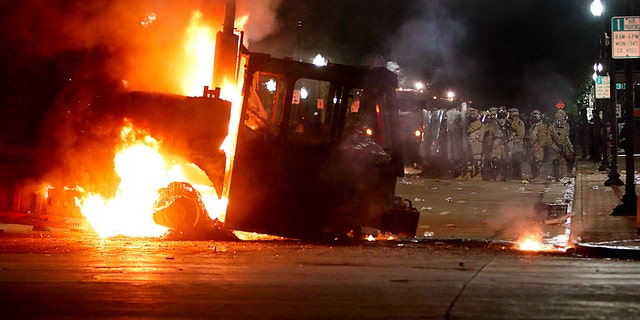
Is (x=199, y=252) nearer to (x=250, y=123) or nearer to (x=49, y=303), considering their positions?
(x=250, y=123)

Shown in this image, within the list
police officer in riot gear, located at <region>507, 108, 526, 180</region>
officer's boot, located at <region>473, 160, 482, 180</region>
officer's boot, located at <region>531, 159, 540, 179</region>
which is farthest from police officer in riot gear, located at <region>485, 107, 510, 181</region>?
officer's boot, located at <region>531, 159, 540, 179</region>

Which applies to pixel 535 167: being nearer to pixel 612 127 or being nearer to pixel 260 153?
pixel 612 127

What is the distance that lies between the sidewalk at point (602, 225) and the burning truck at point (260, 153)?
2.40 meters

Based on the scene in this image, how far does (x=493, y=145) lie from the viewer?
77.0 feet

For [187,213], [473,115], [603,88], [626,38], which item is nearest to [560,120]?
[473,115]

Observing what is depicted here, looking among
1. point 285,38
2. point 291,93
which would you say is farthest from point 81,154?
point 285,38

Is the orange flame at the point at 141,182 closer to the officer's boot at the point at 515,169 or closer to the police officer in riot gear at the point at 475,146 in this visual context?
the police officer in riot gear at the point at 475,146

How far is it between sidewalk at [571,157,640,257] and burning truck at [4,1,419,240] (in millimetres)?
2403

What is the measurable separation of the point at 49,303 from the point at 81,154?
5065 millimetres

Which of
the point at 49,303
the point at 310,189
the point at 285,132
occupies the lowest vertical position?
the point at 49,303

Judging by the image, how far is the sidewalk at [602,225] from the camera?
9.73m

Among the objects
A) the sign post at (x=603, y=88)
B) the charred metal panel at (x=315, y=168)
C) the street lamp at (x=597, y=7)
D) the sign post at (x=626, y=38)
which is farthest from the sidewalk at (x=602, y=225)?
the street lamp at (x=597, y=7)

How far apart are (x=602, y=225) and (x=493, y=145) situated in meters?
11.3

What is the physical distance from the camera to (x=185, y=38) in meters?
12.2
